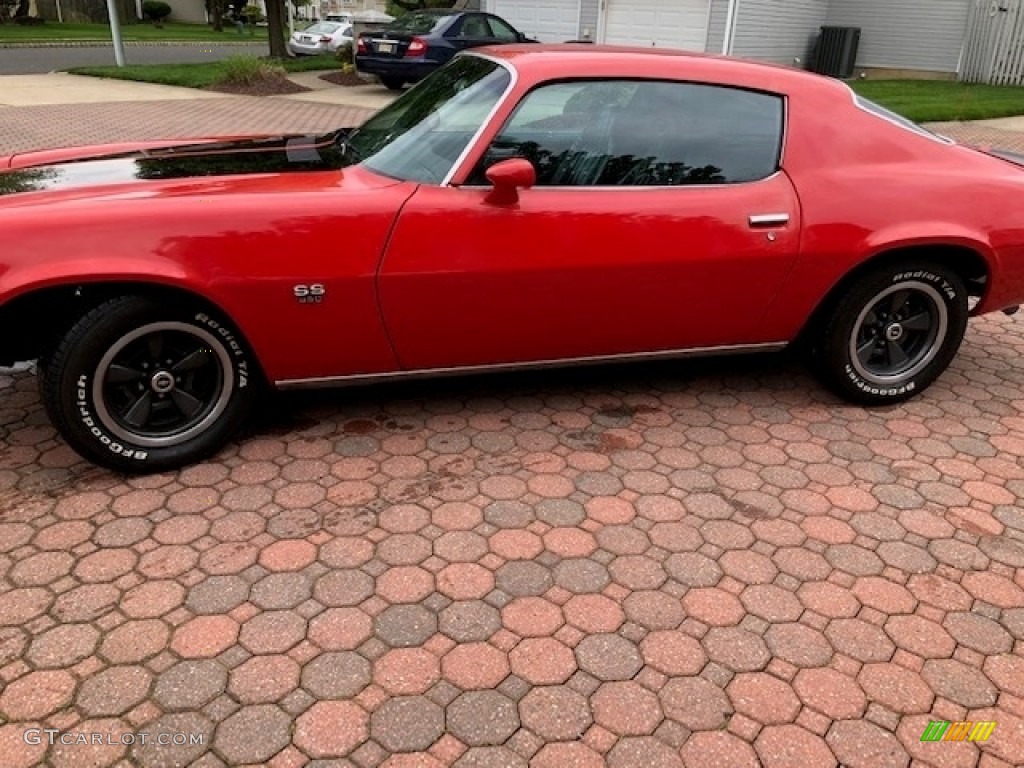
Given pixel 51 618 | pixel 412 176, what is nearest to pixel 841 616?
pixel 412 176

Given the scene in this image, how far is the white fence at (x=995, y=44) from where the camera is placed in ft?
56.8

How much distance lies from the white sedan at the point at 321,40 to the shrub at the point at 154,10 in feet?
77.9

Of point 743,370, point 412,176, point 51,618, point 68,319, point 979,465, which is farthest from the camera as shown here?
point 743,370

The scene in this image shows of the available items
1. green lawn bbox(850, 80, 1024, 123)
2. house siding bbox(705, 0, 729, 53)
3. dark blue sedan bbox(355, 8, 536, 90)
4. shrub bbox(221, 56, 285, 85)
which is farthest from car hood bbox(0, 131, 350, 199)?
house siding bbox(705, 0, 729, 53)

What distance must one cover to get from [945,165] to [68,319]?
376cm

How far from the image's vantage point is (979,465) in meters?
3.62

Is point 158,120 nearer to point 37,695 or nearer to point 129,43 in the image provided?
point 37,695

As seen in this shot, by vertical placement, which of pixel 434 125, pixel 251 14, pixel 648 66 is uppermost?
pixel 648 66

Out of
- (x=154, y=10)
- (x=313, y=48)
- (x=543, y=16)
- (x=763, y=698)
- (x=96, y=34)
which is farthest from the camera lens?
(x=154, y=10)

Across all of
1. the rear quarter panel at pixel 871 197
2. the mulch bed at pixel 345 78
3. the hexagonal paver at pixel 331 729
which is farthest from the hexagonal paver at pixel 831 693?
the mulch bed at pixel 345 78

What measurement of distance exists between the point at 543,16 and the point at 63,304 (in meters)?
17.0

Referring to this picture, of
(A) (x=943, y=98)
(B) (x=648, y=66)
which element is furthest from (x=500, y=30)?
(B) (x=648, y=66)

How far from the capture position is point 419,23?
15.6 metres

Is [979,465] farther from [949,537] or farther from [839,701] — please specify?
[839,701]
